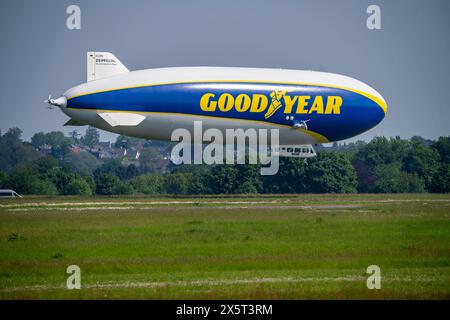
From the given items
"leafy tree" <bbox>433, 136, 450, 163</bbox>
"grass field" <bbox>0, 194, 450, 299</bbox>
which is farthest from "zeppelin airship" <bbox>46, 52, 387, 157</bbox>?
"leafy tree" <bbox>433, 136, 450, 163</bbox>

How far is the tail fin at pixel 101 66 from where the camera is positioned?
7388 centimetres

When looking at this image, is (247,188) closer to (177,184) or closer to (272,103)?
A: (177,184)

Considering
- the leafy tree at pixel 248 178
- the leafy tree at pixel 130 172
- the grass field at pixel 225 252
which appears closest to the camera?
the grass field at pixel 225 252

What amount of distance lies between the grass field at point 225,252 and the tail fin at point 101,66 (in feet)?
39.6

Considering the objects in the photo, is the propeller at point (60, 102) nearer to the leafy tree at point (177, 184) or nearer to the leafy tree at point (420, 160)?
the leafy tree at point (177, 184)

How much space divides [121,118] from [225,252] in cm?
3057

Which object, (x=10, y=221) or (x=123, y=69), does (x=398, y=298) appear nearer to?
(x=10, y=221)

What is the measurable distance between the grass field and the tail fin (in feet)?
39.6

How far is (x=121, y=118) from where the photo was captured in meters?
71.8

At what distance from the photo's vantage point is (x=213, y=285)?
1329 inches

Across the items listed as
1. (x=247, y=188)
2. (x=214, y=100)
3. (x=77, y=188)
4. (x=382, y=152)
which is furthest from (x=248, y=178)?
(x=214, y=100)

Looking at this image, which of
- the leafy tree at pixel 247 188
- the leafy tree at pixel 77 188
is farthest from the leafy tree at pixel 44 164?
the leafy tree at pixel 247 188

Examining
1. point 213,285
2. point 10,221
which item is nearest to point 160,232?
point 10,221
